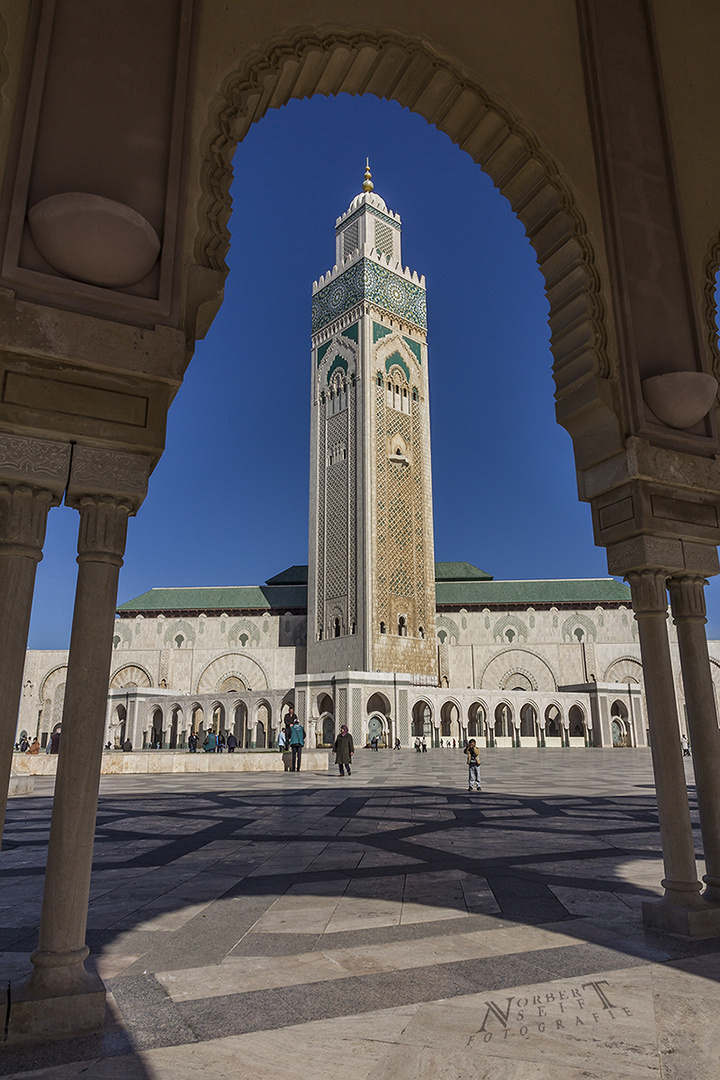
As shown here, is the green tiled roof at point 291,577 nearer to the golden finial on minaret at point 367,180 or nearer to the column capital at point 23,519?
the golden finial on minaret at point 367,180

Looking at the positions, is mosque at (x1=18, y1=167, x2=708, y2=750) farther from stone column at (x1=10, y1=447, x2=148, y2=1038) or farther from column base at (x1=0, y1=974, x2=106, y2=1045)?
column base at (x1=0, y1=974, x2=106, y2=1045)

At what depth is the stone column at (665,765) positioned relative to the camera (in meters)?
2.95

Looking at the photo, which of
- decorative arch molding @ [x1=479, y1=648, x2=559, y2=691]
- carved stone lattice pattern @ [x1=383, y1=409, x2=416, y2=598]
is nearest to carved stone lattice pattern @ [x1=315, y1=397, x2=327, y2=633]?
carved stone lattice pattern @ [x1=383, y1=409, x2=416, y2=598]

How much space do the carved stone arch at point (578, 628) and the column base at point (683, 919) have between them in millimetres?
36429

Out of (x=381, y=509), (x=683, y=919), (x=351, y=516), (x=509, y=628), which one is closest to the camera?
(x=683, y=919)

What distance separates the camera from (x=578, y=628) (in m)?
38.3

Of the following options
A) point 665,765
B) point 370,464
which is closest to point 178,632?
point 370,464

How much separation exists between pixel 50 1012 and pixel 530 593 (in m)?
39.2

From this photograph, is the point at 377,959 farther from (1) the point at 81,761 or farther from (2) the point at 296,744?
(2) the point at 296,744

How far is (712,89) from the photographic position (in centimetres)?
433

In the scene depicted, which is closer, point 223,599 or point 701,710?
point 701,710

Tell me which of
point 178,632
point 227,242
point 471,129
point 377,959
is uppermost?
point 178,632

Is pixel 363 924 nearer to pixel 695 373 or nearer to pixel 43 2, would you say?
pixel 695 373

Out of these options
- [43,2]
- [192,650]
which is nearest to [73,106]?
[43,2]
